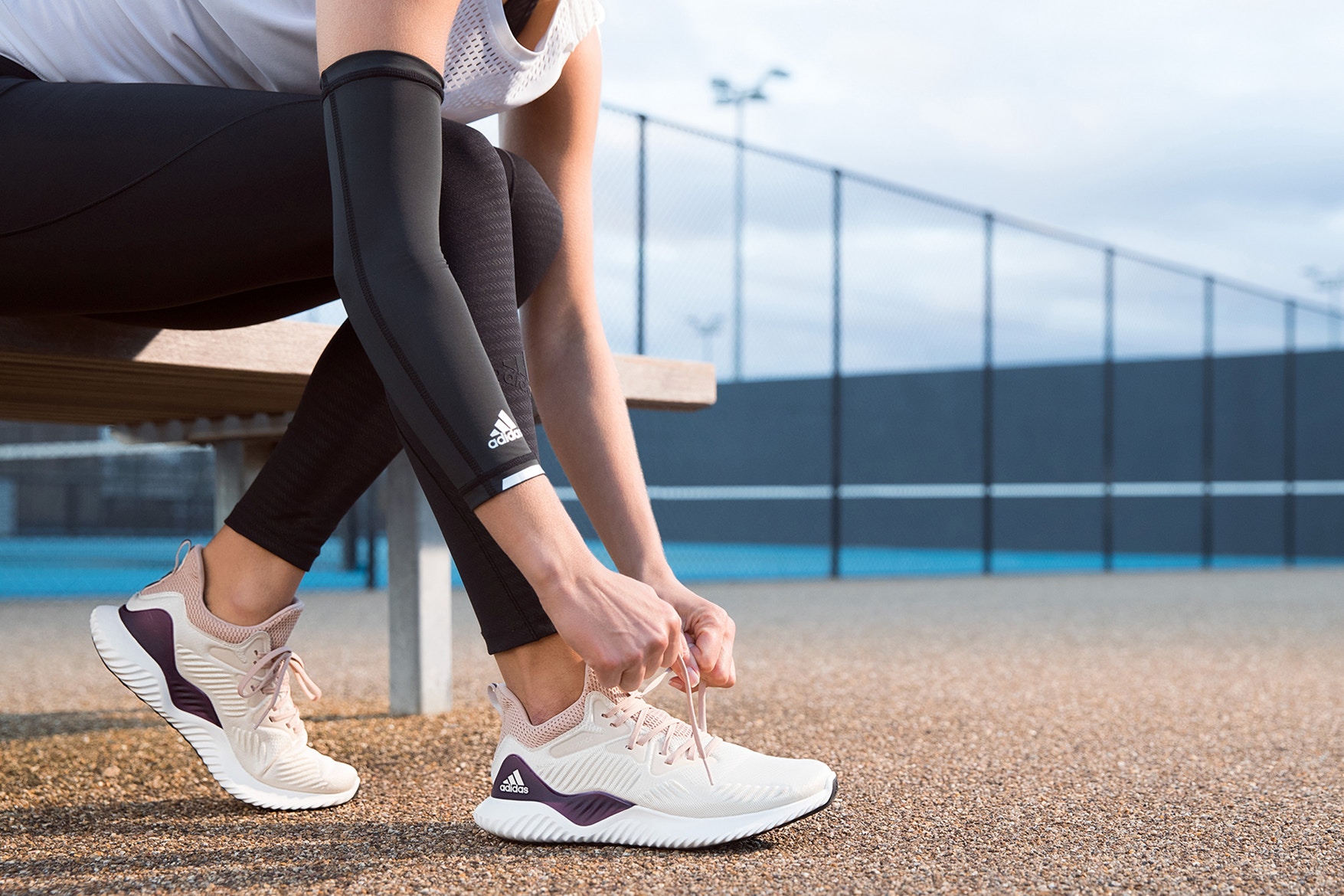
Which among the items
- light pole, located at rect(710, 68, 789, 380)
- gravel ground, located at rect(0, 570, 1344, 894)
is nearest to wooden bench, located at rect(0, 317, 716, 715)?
gravel ground, located at rect(0, 570, 1344, 894)

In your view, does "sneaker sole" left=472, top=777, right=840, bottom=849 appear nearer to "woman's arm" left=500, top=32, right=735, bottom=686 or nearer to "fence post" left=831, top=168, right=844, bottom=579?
"woman's arm" left=500, top=32, right=735, bottom=686

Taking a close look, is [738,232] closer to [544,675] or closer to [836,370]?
[836,370]

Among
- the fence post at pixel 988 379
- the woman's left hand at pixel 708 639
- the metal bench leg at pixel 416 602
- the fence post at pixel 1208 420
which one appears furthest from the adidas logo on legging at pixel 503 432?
the fence post at pixel 1208 420

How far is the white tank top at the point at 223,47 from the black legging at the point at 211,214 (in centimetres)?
7

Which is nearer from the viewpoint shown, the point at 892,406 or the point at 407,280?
the point at 407,280

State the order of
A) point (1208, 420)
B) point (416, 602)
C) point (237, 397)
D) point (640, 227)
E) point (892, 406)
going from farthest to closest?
point (892, 406) → point (1208, 420) → point (640, 227) → point (416, 602) → point (237, 397)

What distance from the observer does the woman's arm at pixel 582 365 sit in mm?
944

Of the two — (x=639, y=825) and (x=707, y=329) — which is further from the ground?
(x=707, y=329)

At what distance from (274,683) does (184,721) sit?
0.27 ft

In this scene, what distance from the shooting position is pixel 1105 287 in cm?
831

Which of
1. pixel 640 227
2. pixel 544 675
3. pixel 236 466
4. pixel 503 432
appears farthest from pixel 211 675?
pixel 640 227

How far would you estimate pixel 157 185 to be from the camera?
0.83 m

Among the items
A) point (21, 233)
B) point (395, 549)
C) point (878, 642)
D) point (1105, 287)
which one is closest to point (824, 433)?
point (1105, 287)

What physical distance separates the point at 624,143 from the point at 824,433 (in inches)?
272
